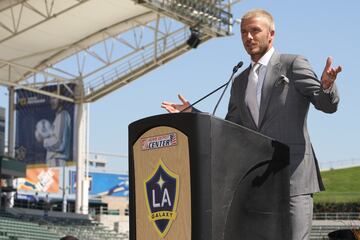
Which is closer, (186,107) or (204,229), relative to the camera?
(204,229)

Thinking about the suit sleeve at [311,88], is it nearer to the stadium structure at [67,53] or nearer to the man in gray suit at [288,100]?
the man in gray suit at [288,100]

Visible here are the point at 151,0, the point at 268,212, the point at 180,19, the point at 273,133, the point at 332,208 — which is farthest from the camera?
the point at 332,208

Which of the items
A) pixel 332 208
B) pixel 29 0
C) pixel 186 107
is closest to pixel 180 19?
pixel 29 0

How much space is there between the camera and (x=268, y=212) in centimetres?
299

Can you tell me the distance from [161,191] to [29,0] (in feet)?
78.1

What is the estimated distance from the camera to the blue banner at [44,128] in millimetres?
33216

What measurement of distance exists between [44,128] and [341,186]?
22.7 metres

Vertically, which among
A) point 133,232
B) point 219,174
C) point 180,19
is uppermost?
point 180,19

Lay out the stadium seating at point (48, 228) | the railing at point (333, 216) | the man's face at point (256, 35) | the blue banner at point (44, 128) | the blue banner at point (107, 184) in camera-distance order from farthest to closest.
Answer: the blue banner at point (107, 184)
the railing at point (333, 216)
the blue banner at point (44, 128)
the stadium seating at point (48, 228)
the man's face at point (256, 35)

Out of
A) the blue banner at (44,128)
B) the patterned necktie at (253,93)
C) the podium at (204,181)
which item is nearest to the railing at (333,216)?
the blue banner at (44,128)

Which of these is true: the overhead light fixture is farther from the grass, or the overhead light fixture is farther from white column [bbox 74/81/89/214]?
the grass

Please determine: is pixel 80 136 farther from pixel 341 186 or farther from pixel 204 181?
pixel 204 181

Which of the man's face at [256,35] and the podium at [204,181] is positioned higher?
the man's face at [256,35]

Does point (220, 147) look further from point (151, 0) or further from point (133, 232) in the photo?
point (151, 0)
